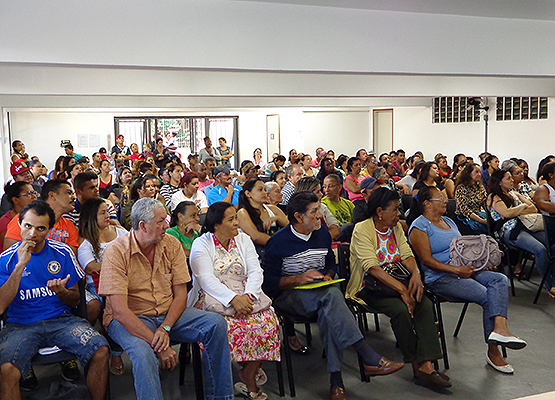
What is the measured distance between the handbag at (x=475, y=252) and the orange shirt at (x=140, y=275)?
189cm

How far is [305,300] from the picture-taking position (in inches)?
132

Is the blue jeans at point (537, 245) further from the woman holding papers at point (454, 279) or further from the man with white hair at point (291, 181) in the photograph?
the man with white hair at point (291, 181)

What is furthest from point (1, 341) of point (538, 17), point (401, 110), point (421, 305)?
point (401, 110)

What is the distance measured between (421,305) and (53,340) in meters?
2.21

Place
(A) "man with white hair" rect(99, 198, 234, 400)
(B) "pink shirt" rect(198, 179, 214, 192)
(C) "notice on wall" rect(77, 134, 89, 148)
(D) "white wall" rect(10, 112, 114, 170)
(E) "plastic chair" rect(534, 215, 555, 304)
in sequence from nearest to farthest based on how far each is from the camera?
(A) "man with white hair" rect(99, 198, 234, 400) < (E) "plastic chair" rect(534, 215, 555, 304) < (B) "pink shirt" rect(198, 179, 214, 192) < (D) "white wall" rect(10, 112, 114, 170) < (C) "notice on wall" rect(77, 134, 89, 148)

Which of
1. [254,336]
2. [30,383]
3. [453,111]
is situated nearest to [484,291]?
[254,336]

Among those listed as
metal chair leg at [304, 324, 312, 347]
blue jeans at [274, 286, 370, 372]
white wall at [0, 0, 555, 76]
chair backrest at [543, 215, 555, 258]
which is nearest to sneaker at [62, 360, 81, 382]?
blue jeans at [274, 286, 370, 372]

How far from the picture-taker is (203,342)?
3.00 m

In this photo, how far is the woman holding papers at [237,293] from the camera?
3143 millimetres

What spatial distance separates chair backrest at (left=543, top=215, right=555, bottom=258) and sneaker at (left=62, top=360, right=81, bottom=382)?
13.0 ft

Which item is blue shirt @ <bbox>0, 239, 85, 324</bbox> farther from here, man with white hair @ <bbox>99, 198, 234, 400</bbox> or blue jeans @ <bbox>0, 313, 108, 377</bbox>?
man with white hair @ <bbox>99, 198, 234, 400</bbox>

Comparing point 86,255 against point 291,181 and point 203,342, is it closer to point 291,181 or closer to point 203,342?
point 203,342

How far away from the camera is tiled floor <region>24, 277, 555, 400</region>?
3258 millimetres

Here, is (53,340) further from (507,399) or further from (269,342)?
(507,399)
